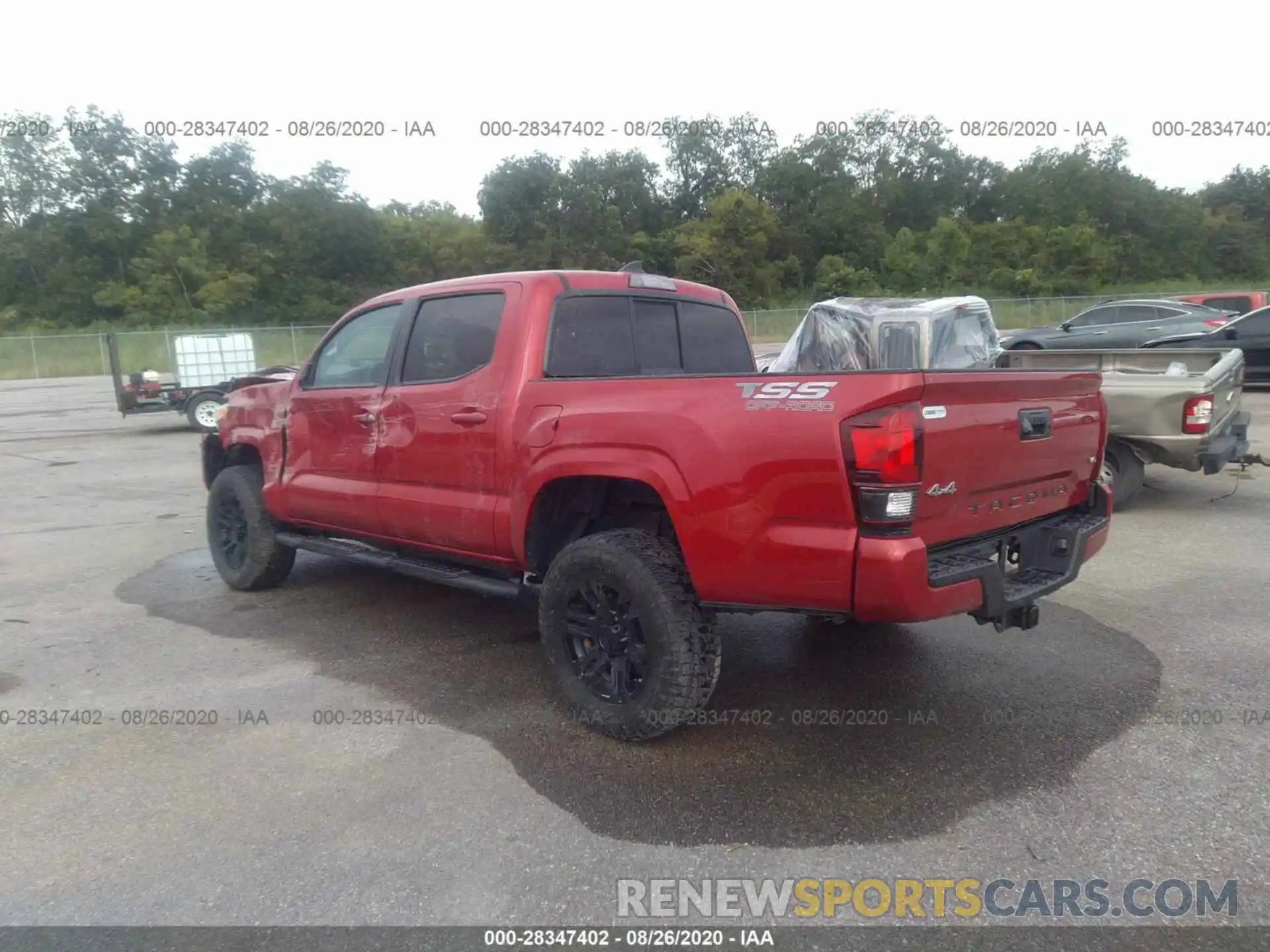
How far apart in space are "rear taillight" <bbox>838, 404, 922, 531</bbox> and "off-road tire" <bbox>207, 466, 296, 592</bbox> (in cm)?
404

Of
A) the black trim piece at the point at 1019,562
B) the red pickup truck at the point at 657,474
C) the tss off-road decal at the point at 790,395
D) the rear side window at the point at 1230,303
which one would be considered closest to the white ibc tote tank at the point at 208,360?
the red pickup truck at the point at 657,474

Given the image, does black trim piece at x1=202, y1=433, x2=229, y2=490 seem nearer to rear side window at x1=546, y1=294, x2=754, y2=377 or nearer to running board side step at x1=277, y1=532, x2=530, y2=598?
running board side step at x1=277, y1=532, x2=530, y2=598

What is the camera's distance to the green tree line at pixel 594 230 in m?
49.5

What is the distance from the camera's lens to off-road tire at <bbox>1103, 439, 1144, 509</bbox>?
298 inches

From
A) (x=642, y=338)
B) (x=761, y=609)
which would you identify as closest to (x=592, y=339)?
(x=642, y=338)

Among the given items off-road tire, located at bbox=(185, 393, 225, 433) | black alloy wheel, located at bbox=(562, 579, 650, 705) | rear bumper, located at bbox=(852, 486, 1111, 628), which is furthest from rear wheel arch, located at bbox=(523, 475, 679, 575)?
off-road tire, located at bbox=(185, 393, 225, 433)

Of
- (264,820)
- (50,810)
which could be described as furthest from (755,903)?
(50,810)

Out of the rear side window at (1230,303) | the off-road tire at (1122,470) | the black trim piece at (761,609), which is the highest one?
the rear side window at (1230,303)

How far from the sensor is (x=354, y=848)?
305cm

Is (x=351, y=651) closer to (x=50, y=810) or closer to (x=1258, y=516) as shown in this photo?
(x=50, y=810)

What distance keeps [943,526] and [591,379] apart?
4.94ft

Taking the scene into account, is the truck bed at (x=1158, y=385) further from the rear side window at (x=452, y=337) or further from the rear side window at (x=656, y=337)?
the rear side window at (x=452, y=337)

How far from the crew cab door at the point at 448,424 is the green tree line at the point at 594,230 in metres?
42.7

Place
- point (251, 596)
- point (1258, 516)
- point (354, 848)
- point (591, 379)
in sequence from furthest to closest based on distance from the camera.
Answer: point (1258, 516)
point (251, 596)
point (591, 379)
point (354, 848)
